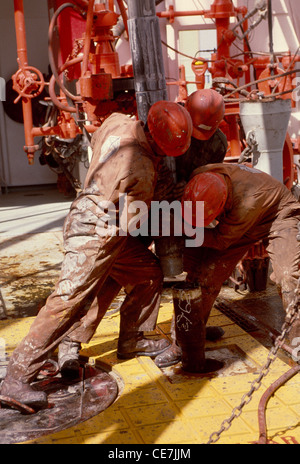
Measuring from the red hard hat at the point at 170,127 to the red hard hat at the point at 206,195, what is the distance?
225 mm

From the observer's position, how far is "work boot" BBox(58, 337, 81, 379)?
13.9ft

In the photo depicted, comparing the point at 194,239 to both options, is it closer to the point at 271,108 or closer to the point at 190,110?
the point at 190,110

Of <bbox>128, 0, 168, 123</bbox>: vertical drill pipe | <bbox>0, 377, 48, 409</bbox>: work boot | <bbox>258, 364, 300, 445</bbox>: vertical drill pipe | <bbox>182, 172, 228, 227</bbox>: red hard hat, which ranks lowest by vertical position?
<bbox>258, 364, 300, 445</bbox>: vertical drill pipe

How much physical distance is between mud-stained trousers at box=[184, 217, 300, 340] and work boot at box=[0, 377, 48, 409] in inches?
45.7

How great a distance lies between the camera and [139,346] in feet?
15.2

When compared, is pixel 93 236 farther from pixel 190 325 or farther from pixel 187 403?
pixel 187 403

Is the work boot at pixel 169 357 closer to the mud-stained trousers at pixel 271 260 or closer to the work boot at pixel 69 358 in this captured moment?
the mud-stained trousers at pixel 271 260

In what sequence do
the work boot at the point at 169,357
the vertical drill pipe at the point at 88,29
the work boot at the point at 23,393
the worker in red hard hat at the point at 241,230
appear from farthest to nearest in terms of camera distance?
the vertical drill pipe at the point at 88,29, the work boot at the point at 169,357, the worker in red hard hat at the point at 241,230, the work boot at the point at 23,393

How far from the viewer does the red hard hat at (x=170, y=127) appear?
3791 mm

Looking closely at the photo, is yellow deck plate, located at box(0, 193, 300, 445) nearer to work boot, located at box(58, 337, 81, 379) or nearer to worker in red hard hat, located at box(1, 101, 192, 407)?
work boot, located at box(58, 337, 81, 379)

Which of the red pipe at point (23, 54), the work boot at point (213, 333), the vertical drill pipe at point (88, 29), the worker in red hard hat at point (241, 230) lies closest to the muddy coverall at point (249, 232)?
the worker in red hard hat at point (241, 230)

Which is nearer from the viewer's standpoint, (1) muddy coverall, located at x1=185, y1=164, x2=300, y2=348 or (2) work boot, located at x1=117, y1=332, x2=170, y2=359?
(1) muddy coverall, located at x1=185, y1=164, x2=300, y2=348

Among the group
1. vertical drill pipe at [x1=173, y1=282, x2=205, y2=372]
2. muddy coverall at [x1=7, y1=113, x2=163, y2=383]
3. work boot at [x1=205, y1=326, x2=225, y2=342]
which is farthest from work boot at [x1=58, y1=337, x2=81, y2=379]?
work boot at [x1=205, y1=326, x2=225, y2=342]

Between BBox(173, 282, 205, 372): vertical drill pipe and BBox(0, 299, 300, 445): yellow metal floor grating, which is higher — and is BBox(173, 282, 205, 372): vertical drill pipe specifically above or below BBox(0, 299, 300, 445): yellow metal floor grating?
above
